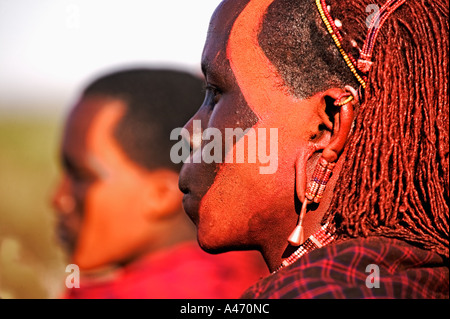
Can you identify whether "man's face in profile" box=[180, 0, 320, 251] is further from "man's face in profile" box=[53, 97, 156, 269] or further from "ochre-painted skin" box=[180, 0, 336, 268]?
"man's face in profile" box=[53, 97, 156, 269]

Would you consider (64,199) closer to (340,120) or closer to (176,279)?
(176,279)

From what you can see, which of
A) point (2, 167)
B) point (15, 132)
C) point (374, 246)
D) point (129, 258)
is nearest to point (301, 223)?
point (374, 246)

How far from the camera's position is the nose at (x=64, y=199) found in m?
5.01

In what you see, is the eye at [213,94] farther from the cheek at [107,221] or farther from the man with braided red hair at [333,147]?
the cheek at [107,221]

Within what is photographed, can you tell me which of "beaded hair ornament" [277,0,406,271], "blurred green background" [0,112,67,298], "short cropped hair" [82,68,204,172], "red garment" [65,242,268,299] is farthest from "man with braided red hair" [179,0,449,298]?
"blurred green background" [0,112,67,298]

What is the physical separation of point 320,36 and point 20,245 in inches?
172

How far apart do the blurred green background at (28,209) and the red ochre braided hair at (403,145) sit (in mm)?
3287

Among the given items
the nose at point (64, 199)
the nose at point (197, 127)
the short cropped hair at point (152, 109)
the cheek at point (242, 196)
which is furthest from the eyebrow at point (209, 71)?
the nose at point (64, 199)

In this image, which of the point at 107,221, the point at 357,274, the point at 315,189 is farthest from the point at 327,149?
the point at 107,221

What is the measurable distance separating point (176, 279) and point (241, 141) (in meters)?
2.03

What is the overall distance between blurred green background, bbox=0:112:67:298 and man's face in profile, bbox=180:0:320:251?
274 centimetres

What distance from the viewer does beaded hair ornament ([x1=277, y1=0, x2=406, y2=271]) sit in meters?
2.68

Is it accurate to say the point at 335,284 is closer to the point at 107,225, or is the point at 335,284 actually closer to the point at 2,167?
the point at 107,225
